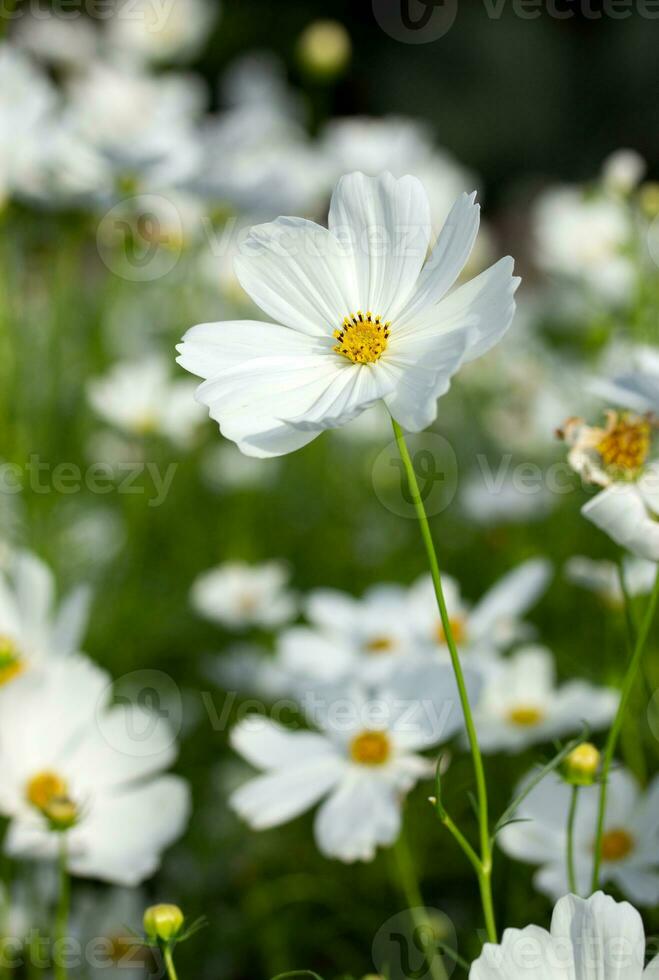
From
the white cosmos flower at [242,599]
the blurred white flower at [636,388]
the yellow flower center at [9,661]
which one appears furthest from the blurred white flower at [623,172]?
the yellow flower center at [9,661]

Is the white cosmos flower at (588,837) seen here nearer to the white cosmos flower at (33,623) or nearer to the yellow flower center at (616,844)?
the yellow flower center at (616,844)

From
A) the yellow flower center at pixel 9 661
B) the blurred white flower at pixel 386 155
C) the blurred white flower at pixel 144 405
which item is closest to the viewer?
A: the yellow flower center at pixel 9 661

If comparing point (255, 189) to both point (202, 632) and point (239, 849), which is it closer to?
point (202, 632)

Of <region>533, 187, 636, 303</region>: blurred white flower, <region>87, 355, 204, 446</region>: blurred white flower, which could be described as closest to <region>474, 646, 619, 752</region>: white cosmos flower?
<region>87, 355, 204, 446</region>: blurred white flower

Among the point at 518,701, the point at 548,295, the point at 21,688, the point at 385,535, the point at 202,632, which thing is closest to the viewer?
the point at 21,688

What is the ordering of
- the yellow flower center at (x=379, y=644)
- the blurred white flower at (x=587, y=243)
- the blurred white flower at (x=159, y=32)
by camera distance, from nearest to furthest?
the yellow flower center at (x=379, y=644) → the blurred white flower at (x=587, y=243) → the blurred white flower at (x=159, y=32)

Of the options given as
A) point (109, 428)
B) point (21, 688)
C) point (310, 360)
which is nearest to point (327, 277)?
point (310, 360)

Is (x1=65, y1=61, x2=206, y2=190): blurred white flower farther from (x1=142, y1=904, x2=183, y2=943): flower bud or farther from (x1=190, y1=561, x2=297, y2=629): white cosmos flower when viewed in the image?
(x1=142, y1=904, x2=183, y2=943): flower bud
